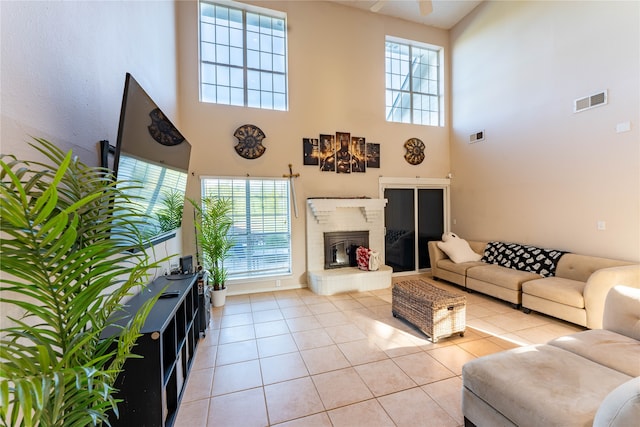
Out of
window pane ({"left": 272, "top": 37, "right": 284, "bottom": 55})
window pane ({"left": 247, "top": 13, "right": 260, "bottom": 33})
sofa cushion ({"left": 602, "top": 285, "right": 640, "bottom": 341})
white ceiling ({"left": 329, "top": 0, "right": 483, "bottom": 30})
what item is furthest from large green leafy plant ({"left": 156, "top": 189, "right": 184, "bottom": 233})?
white ceiling ({"left": 329, "top": 0, "right": 483, "bottom": 30})

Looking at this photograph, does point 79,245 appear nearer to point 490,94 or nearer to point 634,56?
point 634,56

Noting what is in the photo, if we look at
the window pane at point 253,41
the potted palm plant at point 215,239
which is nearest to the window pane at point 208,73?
the window pane at point 253,41

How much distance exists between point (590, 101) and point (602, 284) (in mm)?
2432

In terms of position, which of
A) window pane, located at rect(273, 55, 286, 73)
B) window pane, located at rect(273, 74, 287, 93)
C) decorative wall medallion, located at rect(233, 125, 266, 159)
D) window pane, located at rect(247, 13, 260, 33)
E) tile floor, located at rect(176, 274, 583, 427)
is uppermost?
window pane, located at rect(247, 13, 260, 33)

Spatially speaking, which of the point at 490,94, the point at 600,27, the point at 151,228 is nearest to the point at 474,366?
the point at 151,228

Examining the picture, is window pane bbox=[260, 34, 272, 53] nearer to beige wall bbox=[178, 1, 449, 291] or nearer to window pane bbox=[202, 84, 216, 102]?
beige wall bbox=[178, 1, 449, 291]

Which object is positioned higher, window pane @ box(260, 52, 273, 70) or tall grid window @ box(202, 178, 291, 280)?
window pane @ box(260, 52, 273, 70)

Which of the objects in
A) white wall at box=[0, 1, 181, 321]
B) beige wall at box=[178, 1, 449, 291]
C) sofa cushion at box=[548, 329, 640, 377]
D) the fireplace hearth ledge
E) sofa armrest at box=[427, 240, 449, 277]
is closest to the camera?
white wall at box=[0, 1, 181, 321]

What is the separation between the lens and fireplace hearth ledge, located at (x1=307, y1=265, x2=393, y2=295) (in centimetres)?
442

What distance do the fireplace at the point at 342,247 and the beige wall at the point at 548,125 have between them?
7.83 feet

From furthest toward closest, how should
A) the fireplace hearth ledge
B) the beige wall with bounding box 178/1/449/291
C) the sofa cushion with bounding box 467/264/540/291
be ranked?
the fireplace hearth ledge, the beige wall with bounding box 178/1/449/291, the sofa cushion with bounding box 467/264/540/291

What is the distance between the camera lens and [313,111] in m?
4.89

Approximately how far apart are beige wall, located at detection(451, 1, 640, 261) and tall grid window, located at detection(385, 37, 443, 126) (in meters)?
0.41

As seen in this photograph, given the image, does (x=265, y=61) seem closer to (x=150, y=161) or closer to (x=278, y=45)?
(x=278, y=45)
